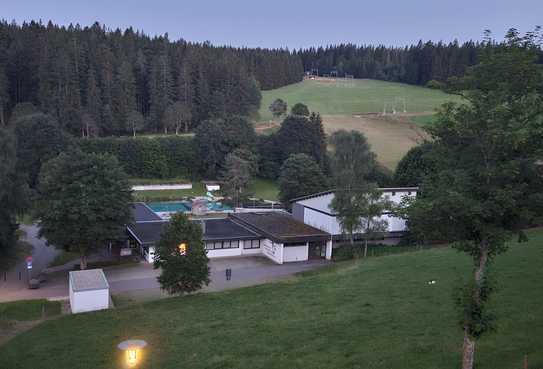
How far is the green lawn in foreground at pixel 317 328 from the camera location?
13945mm

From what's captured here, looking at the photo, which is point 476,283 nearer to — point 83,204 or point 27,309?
point 27,309

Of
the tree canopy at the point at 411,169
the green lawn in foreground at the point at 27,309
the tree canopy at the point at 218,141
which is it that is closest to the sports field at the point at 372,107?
the tree canopy at the point at 411,169

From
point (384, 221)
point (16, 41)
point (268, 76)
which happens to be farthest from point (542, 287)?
point (268, 76)

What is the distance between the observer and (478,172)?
11.1m

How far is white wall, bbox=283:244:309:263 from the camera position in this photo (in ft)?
120

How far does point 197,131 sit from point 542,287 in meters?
56.3

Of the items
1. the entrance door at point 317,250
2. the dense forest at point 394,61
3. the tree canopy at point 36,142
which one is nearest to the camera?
the entrance door at point 317,250

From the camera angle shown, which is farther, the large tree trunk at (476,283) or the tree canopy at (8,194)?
the tree canopy at (8,194)

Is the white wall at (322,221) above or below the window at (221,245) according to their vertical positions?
above

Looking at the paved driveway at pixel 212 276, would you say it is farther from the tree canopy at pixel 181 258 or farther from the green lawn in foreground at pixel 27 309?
the tree canopy at pixel 181 258

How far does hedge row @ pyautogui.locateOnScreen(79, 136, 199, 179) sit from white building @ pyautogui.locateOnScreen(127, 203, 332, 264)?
26662 millimetres

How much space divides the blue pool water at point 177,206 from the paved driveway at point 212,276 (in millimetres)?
18742

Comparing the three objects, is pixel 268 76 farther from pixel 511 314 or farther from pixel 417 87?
pixel 511 314

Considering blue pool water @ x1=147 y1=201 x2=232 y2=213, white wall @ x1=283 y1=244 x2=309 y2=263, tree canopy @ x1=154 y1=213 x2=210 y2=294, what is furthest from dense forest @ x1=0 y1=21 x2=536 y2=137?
tree canopy @ x1=154 y1=213 x2=210 y2=294
